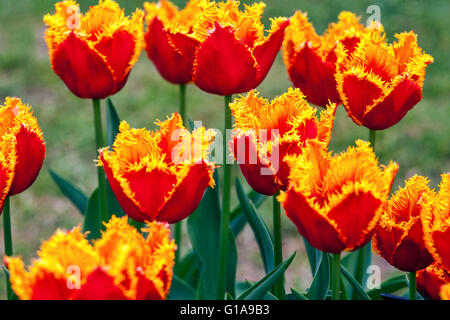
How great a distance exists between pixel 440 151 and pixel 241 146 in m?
2.29

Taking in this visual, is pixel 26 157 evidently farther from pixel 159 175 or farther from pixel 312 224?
pixel 312 224

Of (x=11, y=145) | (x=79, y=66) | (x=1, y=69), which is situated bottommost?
(x=11, y=145)

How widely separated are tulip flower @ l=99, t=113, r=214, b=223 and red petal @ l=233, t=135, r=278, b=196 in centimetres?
4

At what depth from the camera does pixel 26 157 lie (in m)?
0.96

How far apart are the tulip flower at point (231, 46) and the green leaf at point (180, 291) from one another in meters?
0.43

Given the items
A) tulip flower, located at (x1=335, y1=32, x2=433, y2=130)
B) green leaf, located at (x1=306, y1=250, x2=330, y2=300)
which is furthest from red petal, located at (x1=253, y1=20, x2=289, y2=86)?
green leaf, located at (x1=306, y1=250, x2=330, y2=300)

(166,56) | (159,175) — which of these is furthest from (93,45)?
(159,175)

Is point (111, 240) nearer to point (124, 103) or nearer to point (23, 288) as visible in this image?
point (23, 288)

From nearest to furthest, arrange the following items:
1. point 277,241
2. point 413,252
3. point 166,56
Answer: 1. point 413,252
2. point 277,241
3. point 166,56

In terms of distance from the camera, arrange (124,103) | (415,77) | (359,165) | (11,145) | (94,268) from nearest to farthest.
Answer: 1. (94,268)
2. (359,165)
3. (11,145)
4. (415,77)
5. (124,103)

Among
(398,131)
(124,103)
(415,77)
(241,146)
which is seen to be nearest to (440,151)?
(398,131)

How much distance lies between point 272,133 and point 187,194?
146mm

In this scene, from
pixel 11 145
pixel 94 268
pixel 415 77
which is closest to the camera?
pixel 94 268
